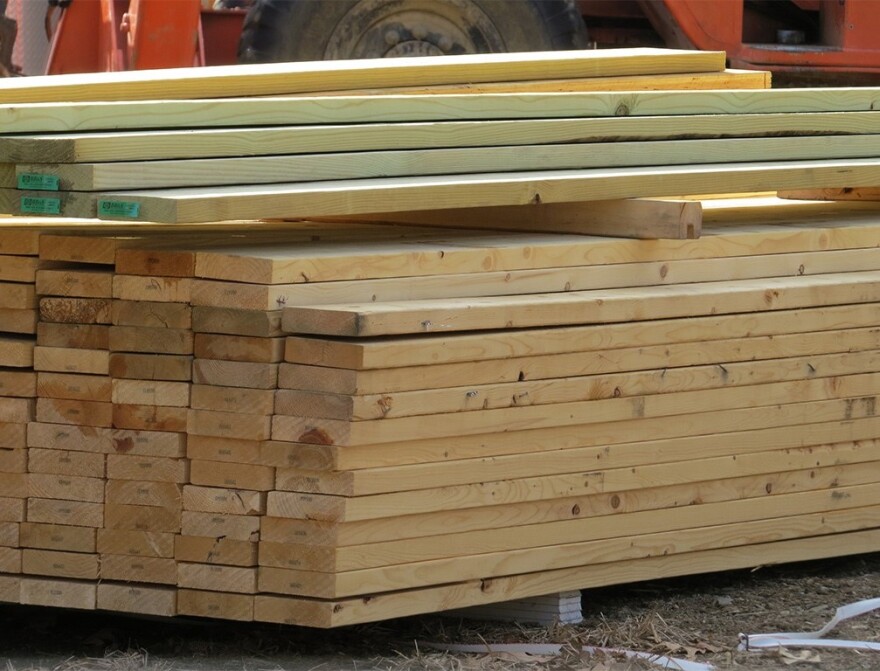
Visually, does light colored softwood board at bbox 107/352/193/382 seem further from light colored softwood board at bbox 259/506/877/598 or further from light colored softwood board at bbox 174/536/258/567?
light colored softwood board at bbox 259/506/877/598

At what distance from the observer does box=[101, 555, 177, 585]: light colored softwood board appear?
14.7ft

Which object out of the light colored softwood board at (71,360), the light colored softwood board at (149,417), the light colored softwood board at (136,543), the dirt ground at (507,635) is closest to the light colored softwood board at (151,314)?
the light colored softwood board at (71,360)

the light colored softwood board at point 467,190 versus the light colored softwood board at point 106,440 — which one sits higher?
the light colored softwood board at point 467,190

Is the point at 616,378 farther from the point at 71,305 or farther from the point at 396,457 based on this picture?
the point at 71,305

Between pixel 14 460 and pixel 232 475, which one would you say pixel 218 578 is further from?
pixel 14 460

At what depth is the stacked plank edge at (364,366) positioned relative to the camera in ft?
14.0

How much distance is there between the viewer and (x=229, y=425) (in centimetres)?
436

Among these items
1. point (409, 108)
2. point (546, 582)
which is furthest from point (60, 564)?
point (409, 108)

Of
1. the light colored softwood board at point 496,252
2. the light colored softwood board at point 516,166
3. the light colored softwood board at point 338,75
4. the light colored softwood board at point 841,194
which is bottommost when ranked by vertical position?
the light colored softwood board at point 496,252

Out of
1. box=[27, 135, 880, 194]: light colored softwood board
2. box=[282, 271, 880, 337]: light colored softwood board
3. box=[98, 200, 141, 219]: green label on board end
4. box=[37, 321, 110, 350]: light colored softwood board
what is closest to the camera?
box=[98, 200, 141, 219]: green label on board end

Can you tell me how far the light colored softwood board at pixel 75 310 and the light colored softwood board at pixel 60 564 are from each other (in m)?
0.70

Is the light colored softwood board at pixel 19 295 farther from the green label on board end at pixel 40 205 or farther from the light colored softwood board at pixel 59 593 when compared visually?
the light colored softwood board at pixel 59 593

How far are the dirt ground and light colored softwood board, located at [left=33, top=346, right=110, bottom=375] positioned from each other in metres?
0.85

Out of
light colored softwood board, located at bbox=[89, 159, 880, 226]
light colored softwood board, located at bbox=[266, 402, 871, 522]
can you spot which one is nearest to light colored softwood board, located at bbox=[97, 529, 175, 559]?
light colored softwood board, located at bbox=[266, 402, 871, 522]
